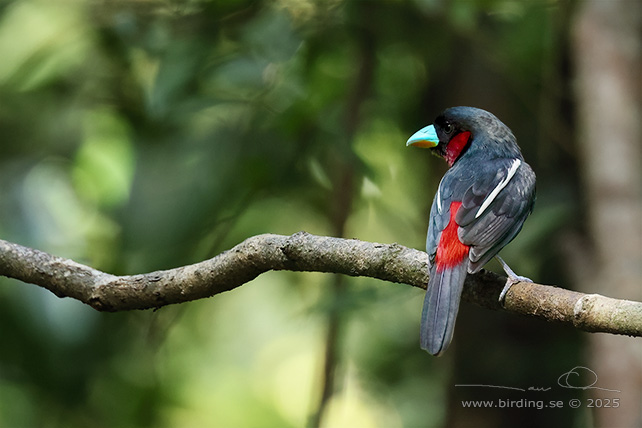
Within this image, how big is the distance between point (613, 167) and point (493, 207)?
4.85 feet

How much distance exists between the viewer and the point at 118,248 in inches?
153

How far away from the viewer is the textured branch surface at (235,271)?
233 cm

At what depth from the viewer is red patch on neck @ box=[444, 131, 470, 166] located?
3592 mm

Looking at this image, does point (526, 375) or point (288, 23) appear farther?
point (526, 375)

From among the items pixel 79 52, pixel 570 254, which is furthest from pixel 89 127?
pixel 570 254

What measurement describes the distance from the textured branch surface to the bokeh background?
1240 mm

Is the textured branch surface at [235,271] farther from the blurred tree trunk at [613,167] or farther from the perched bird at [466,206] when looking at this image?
the blurred tree trunk at [613,167]

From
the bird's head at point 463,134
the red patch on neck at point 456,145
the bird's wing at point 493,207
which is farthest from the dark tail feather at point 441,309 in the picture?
the red patch on neck at point 456,145

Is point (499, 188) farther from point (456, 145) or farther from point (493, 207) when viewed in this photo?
point (456, 145)

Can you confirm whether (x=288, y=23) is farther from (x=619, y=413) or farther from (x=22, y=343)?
(x=619, y=413)

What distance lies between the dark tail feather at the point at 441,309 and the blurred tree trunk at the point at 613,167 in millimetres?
1694

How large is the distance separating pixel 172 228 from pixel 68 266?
1.28 metres

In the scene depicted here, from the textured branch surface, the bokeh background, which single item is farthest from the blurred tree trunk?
the textured branch surface
